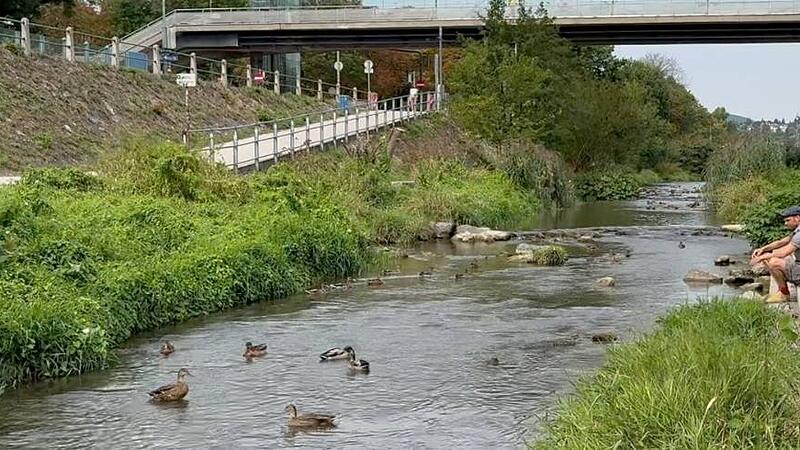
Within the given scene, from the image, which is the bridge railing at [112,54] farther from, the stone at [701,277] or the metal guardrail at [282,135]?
the stone at [701,277]

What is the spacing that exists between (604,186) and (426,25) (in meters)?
18.5

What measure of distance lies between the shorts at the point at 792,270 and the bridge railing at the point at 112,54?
87.9 ft

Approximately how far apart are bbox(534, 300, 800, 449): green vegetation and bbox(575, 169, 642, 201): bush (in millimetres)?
41791

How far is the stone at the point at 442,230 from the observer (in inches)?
1117

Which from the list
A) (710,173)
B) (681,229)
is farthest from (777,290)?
(710,173)

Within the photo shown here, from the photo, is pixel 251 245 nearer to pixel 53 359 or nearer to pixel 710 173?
pixel 53 359

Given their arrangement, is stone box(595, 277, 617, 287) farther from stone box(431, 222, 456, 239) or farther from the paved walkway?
the paved walkway

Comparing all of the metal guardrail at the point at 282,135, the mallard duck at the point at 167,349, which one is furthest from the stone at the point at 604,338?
the metal guardrail at the point at 282,135

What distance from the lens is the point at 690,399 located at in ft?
25.3

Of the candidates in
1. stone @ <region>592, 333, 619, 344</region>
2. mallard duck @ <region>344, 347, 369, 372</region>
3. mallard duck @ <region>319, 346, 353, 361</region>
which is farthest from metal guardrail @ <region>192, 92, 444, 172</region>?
stone @ <region>592, 333, 619, 344</region>

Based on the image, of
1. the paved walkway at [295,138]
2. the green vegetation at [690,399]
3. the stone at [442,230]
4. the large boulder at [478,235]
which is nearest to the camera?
the green vegetation at [690,399]

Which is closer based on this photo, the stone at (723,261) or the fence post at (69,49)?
the stone at (723,261)

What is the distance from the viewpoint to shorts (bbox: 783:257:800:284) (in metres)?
13.4

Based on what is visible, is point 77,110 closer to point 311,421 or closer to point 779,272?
point 779,272
